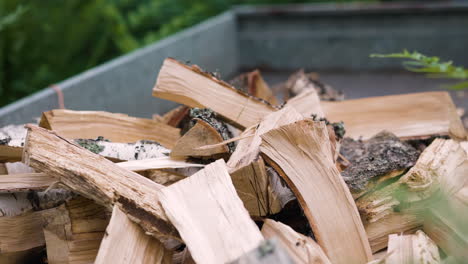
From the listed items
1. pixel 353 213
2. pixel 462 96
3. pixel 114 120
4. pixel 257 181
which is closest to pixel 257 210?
pixel 257 181

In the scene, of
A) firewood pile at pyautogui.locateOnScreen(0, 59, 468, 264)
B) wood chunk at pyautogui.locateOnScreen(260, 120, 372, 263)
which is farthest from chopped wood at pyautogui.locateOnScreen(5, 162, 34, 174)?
wood chunk at pyautogui.locateOnScreen(260, 120, 372, 263)

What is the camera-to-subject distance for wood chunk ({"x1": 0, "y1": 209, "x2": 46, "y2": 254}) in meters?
1.21

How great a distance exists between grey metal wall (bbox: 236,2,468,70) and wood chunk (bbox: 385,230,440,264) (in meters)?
3.18

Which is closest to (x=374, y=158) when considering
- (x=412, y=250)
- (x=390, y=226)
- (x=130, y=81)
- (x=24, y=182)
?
(x=390, y=226)

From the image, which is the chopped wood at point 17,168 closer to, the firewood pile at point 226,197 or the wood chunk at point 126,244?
the firewood pile at point 226,197

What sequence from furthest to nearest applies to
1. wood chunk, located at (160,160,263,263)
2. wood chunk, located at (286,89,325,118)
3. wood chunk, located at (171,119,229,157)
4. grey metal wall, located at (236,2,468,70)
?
grey metal wall, located at (236,2,468,70)
wood chunk, located at (286,89,325,118)
wood chunk, located at (171,119,229,157)
wood chunk, located at (160,160,263,263)

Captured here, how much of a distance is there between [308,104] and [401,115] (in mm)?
411

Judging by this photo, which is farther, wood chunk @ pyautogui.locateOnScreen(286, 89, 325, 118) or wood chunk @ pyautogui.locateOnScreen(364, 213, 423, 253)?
wood chunk @ pyautogui.locateOnScreen(286, 89, 325, 118)

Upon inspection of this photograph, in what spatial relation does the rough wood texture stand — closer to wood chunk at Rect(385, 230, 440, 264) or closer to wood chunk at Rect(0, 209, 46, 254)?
wood chunk at Rect(0, 209, 46, 254)

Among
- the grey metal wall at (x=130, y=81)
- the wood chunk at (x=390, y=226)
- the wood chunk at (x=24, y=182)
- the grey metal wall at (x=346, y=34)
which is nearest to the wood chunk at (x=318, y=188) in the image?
the wood chunk at (x=390, y=226)

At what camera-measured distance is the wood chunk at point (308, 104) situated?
163cm

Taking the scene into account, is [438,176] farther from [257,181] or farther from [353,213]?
[257,181]

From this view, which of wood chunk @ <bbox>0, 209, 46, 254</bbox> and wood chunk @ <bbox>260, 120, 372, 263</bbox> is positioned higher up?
wood chunk @ <bbox>260, 120, 372, 263</bbox>

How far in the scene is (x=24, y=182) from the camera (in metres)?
1.24
